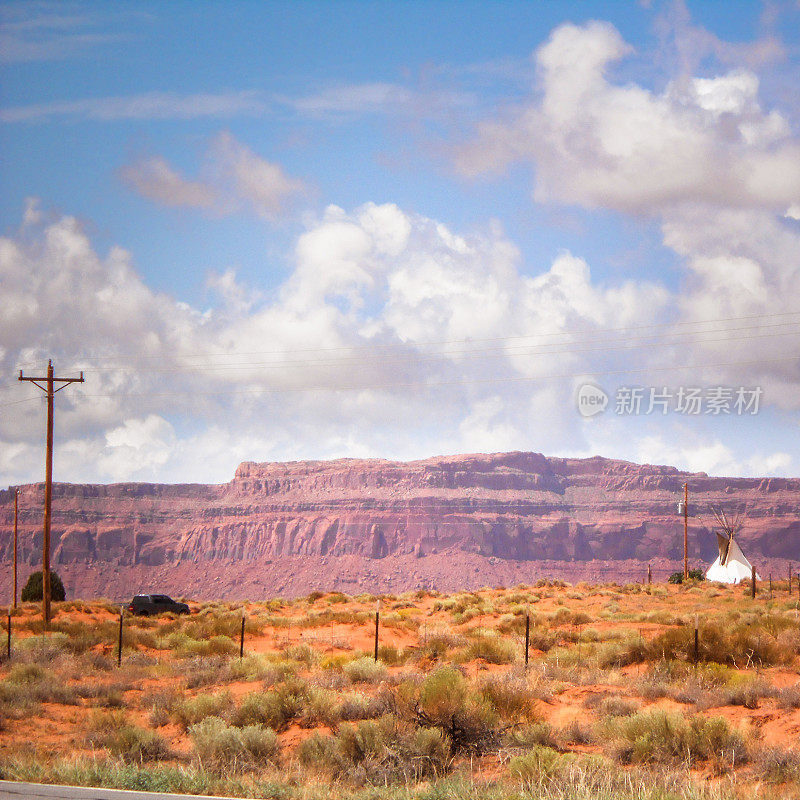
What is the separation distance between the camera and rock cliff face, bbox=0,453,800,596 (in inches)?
6329

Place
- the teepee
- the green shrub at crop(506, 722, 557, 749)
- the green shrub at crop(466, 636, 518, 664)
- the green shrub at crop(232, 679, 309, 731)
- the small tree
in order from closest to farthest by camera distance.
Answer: the green shrub at crop(506, 722, 557, 749), the green shrub at crop(232, 679, 309, 731), the green shrub at crop(466, 636, 518, 664), the small tree, the teepee

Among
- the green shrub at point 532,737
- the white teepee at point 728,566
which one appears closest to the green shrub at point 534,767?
the green shrub at point 532,737

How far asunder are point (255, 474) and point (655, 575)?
291 feet

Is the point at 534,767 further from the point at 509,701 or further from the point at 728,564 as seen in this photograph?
the point at 728,564

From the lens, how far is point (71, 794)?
10.7 metres

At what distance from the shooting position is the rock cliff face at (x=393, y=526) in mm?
160750

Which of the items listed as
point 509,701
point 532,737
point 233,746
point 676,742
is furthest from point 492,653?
point 233,746

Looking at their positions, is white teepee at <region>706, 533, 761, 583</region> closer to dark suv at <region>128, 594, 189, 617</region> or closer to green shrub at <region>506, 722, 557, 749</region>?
dark suv at <region>128, 594, 189, 617</region>

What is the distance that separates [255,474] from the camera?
199375mm

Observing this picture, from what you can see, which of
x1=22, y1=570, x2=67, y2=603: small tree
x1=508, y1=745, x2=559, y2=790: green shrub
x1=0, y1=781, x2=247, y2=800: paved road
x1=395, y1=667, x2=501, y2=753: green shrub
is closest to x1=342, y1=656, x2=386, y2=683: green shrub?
x1=395, y1=667, x2=501, y2=753: green shrub

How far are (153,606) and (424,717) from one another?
1430 inches

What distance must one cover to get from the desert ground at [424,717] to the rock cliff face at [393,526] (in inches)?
5076

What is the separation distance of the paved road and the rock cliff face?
14116cm

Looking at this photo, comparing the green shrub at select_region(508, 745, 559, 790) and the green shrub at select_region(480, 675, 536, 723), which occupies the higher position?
the green shrub at select_region(508, 745, 559, 790)
